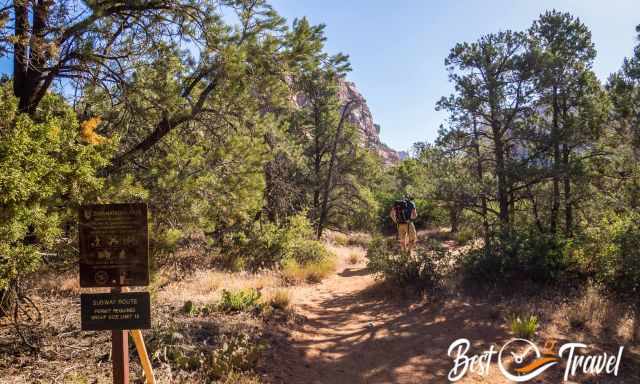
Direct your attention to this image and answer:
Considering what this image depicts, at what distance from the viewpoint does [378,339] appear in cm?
647

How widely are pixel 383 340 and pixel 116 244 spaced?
14.6 feet

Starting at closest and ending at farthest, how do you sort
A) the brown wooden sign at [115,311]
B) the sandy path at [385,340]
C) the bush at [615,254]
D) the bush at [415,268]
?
the brown wooden sign at [115,311], the sandy path at [385,340], the bush at [615,254], the bush at [415,268]

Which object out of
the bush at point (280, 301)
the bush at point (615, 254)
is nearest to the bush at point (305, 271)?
the bush at point (280, 301)

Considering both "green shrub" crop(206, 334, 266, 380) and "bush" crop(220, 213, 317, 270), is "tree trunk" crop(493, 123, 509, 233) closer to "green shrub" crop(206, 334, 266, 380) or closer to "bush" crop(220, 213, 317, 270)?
"bush" crop(220, 213, 317, 270)

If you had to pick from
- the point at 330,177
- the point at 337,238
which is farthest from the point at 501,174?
the point at 337,238

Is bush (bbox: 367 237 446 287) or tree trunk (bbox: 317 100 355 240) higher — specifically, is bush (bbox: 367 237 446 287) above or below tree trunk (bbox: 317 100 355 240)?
below

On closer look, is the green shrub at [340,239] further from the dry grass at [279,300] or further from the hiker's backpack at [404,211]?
the dry grass at [279,300]

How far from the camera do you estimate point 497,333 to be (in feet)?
19.9

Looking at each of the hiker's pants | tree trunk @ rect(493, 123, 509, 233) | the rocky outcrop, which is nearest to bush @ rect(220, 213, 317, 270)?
the hiker's pants

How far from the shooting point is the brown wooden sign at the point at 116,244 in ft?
11.7

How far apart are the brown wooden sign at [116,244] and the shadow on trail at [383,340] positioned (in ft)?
8.02

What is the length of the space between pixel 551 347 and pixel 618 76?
9.37 m

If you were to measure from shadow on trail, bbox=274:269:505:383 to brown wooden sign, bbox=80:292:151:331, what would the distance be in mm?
2192

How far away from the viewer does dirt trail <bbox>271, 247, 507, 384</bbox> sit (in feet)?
17.2
